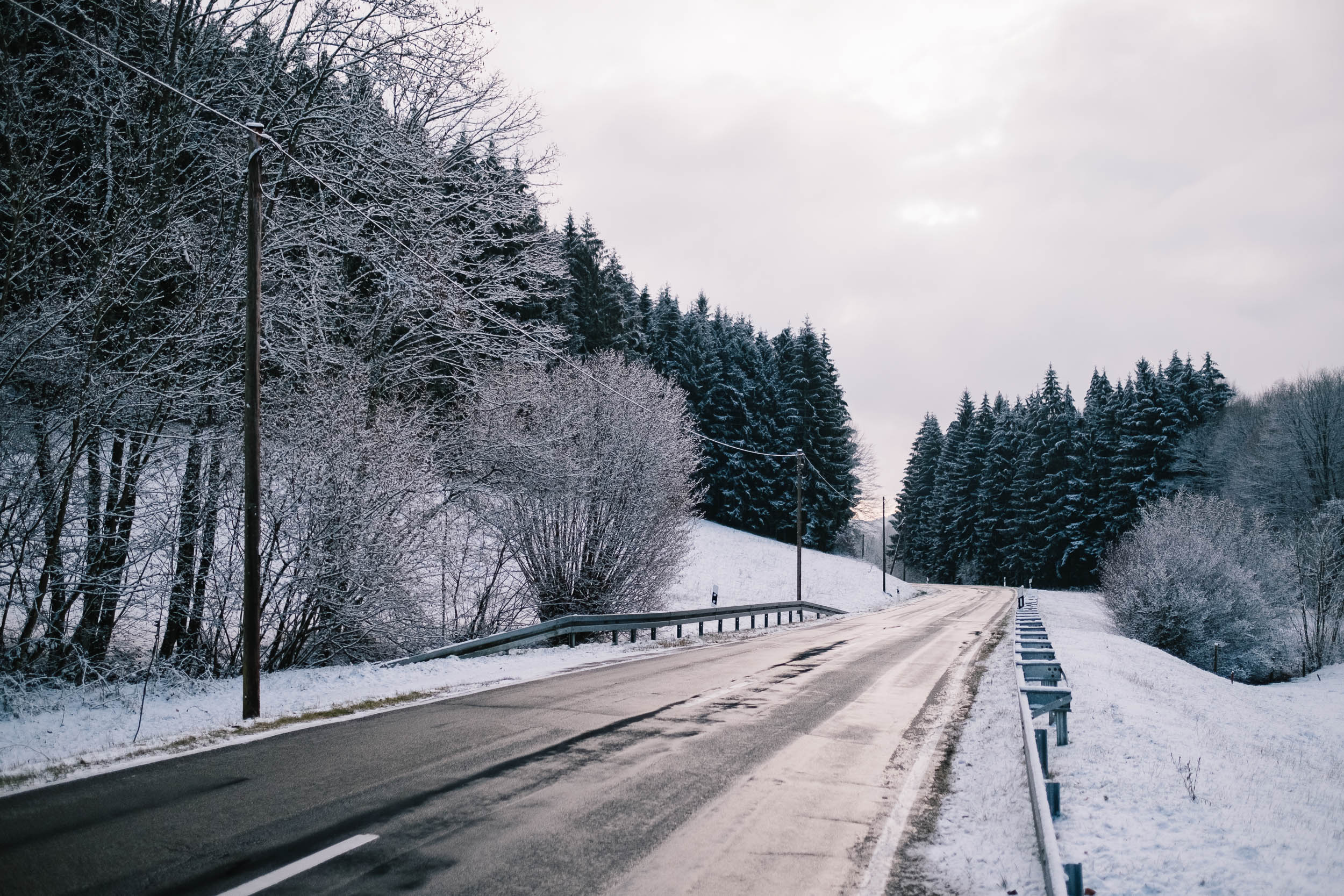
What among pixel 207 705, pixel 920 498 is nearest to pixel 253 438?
pixel 207 705

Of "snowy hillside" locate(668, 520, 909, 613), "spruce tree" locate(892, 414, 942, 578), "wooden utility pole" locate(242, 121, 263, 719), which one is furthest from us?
"spruce tree" locate(892, 414, 942, 578)

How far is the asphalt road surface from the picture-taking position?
436cm

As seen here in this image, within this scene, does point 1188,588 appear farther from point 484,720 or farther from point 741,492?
point 741,492

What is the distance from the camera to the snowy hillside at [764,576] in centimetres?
3791

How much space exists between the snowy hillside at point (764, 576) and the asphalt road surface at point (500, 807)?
2134 cm

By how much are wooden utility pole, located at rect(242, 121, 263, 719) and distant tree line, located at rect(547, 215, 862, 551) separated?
48.4 meters

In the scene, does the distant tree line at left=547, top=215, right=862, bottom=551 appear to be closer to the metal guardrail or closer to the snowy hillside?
the snowy hillside

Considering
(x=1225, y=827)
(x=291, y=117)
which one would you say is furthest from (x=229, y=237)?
(x=1225, y=827)

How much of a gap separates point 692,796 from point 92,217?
11110 mm

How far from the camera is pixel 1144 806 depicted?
582 centimetres

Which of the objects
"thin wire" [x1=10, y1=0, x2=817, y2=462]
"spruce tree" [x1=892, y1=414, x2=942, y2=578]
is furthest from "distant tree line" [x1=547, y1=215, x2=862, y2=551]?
"thin wire" [x1=10, y1=0, x2=817, y2=462]

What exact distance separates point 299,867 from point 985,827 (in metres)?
4.48

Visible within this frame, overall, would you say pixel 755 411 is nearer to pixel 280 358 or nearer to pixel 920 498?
pixel 920 498

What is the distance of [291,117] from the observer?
14.0 metres
